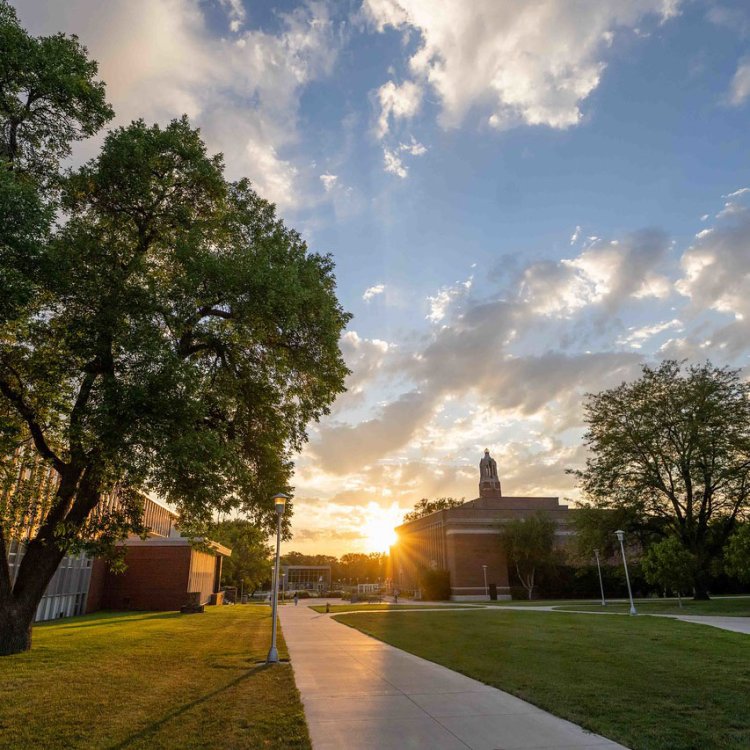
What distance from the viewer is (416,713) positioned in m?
8.29

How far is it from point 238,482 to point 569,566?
5822 centimetres

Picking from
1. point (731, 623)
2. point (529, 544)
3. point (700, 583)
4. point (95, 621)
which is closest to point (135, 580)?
point (95, 621)

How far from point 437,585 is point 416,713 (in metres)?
60.3

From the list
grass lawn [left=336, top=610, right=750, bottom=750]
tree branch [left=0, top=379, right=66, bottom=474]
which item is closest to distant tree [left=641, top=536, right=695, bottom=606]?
grass lawn [left=336, top=610, right=750, bottom=750]

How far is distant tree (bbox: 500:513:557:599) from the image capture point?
6222 cm

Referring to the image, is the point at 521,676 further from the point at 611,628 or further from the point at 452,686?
the point at 611,628

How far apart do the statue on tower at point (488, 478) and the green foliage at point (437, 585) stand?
1698cm

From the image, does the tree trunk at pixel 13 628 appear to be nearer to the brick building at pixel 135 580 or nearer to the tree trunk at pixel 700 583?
the brick building at pixel 135 580

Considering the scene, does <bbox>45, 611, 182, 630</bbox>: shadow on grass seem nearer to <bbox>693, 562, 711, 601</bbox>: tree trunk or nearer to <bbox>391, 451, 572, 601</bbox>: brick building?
<bbox>693, 562, 711, 601</bbox>: tree trunk

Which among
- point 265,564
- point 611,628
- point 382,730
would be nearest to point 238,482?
point 382,730

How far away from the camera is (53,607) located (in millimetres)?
30766

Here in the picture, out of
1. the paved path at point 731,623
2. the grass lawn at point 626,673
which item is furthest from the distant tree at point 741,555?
the grass lawn at point 626,673

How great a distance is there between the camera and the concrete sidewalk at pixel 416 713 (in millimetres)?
6816

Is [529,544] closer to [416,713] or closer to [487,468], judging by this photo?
[487,468]
